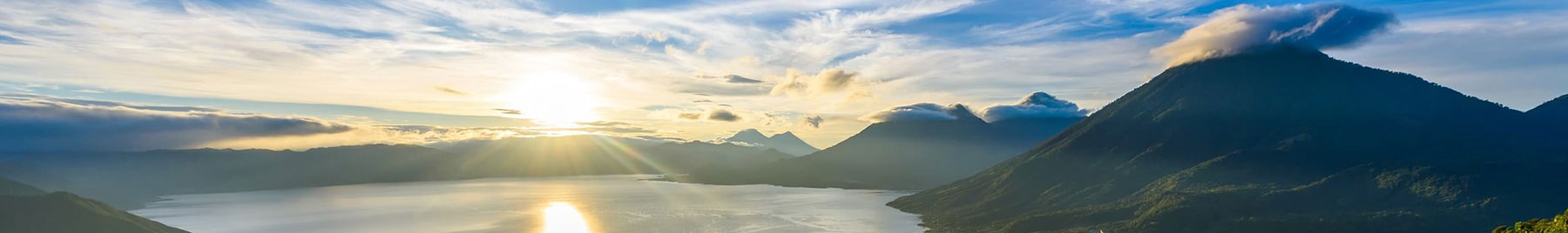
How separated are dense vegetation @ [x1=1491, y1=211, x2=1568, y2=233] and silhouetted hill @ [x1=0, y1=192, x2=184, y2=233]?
19130 cm

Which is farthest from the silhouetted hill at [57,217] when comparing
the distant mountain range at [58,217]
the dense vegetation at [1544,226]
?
the dense vegetation at [1544,226]

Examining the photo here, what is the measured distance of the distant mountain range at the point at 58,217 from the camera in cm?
13838

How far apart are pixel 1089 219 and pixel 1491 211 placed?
71.3 metres

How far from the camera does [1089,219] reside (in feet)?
579

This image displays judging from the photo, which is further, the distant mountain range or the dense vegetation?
the distant mountain range

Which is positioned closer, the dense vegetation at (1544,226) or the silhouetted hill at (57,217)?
the dense vegetation at (1544,226)

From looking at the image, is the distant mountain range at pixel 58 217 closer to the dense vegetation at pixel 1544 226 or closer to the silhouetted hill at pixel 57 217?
the silhouetted hill at pixel 57 217

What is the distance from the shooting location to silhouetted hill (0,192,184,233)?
454 ft

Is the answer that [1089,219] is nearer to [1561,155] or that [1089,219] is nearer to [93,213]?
[1561,155]

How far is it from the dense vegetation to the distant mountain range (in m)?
191

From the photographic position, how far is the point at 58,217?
141 m

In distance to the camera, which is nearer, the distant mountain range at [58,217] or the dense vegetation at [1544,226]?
the dense vegetation at [1544,226]

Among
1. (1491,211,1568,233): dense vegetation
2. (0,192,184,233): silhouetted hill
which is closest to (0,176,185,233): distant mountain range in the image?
(0,192,184,233): silhouetted hill

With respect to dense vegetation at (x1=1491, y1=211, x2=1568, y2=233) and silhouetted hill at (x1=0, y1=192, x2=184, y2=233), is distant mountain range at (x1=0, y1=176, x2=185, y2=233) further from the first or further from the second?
dense vegetation at (x1=1491, y1=211, x2=1568, y2=233)
